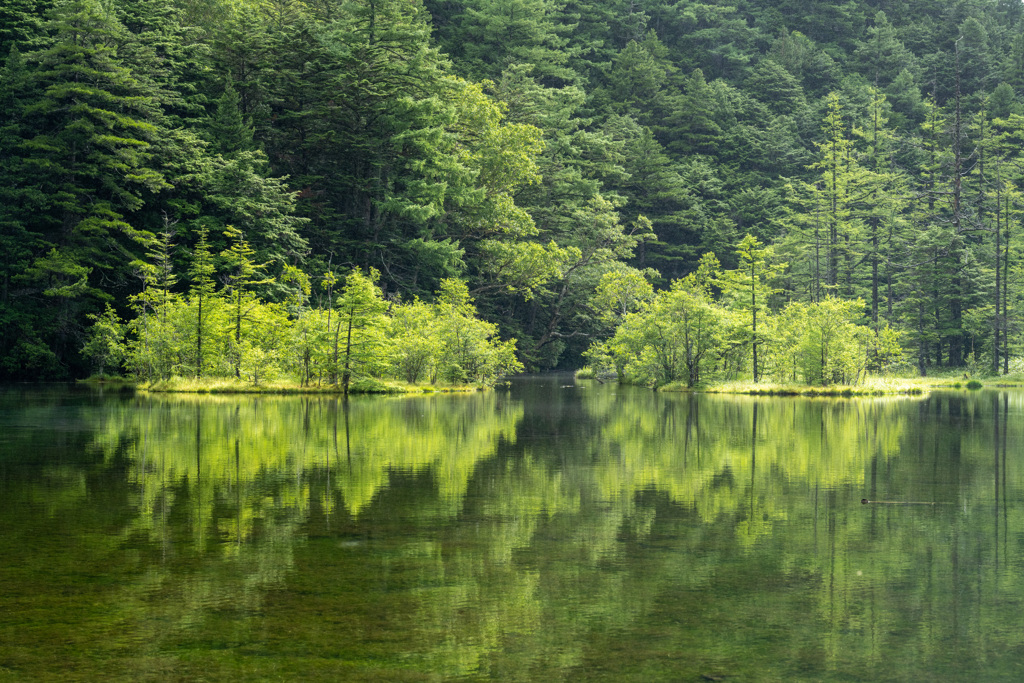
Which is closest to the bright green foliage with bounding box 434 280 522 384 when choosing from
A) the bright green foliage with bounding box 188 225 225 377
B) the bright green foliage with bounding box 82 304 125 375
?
the bright green foliage with bounding box 188 225 225 377

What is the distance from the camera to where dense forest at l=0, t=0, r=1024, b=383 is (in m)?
43.9

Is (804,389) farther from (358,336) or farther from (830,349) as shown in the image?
(358,336)

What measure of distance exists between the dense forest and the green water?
21.6 meters

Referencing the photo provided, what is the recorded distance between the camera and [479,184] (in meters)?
59.0

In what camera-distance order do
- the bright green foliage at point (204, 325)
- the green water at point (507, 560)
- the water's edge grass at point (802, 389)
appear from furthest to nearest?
the water's edge grass at point (802, 389)
the bright green foliage at point (204, 325)
the green water at point (507, 560)

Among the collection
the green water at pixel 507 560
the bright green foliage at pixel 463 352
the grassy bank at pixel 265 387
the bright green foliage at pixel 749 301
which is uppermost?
the bright green foliage at pixel 749 301

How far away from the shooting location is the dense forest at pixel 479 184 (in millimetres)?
43875

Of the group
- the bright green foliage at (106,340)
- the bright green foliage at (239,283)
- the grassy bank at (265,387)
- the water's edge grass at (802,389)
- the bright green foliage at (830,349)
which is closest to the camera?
the grassy bank at (265,387)

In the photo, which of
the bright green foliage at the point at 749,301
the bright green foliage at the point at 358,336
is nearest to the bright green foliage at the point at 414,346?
the bright green foliage at the point at 358,336

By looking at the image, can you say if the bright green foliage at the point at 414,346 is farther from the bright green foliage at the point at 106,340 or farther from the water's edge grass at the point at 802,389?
the bright green foliage at the point at 106,340

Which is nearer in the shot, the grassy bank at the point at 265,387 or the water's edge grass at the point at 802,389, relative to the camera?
the grassy bank at the point at 265,387

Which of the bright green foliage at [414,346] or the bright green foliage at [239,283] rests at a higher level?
the bright green foliage at [239,283]

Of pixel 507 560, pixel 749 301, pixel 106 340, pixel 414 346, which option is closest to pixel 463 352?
pixel 414 346

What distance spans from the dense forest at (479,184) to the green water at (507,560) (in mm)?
21579
